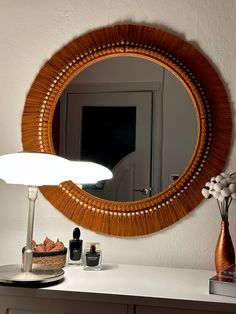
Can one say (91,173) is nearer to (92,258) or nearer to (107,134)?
(107,134)

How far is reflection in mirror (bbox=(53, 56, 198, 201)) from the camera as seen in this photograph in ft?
5.98

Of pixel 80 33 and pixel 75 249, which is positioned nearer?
pixel 75 249

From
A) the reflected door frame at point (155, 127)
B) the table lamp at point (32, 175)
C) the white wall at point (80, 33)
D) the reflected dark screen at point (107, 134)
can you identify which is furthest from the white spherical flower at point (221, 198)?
the table lamp at point (32, 175)

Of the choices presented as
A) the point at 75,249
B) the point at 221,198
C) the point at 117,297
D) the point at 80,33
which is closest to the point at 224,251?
the point at 221,198

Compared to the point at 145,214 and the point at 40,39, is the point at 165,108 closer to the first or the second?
the point at 145,214

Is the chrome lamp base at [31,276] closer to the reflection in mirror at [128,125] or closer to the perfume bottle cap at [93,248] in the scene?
the perfume bottle cap at [93,248]

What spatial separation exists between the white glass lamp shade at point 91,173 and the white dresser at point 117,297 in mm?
378

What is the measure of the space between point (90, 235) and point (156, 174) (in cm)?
37

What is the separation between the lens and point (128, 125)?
1.86 m

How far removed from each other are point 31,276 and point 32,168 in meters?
0.35

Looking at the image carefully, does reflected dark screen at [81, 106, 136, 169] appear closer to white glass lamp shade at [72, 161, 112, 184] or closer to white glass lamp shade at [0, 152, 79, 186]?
white glass lamp shade at [72, 161, 112, 184]

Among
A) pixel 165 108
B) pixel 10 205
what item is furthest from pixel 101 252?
pixel 165 108

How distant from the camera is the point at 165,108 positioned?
1827 mm

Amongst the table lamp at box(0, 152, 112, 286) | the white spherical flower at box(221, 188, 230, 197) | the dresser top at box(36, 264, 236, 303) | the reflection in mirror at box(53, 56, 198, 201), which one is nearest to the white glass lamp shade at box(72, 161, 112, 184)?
the reflection in mirror at box(53, 56, 198, 201)
